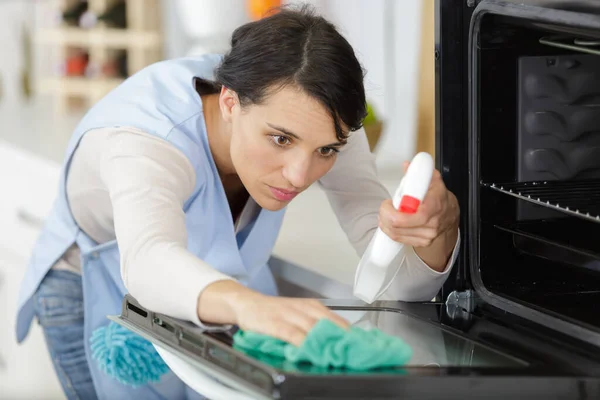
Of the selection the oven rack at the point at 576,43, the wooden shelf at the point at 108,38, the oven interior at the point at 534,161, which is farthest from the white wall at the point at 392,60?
the oven rack at the point at 576,43

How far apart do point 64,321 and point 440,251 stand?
0.73m

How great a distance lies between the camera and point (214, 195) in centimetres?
129

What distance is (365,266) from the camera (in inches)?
41.9

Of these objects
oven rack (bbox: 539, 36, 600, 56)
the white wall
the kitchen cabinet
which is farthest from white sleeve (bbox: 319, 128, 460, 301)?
the kitchen cabinet

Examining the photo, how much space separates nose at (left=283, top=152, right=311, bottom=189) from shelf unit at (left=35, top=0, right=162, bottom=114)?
4.89 ft

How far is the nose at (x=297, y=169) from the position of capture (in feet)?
3.67

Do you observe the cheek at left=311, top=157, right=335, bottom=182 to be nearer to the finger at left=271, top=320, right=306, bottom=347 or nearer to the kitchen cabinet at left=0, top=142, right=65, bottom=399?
the finger at left=271, top=320, right=306, bottom=347

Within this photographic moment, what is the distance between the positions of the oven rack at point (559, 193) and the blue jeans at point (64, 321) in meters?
0.79

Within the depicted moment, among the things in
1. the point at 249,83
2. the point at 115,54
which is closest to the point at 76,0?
the point at 115,54

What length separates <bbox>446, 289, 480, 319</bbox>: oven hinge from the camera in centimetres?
109

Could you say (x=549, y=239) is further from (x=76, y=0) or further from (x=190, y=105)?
(x=76, y=0)

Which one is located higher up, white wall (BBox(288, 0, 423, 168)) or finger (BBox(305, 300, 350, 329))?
finger (BBox(305, 300, 350, 329))

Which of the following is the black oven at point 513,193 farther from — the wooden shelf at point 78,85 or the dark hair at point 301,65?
the wooden shelf at point 78,85

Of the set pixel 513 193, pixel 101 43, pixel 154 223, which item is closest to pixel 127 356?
pixel 154 223
